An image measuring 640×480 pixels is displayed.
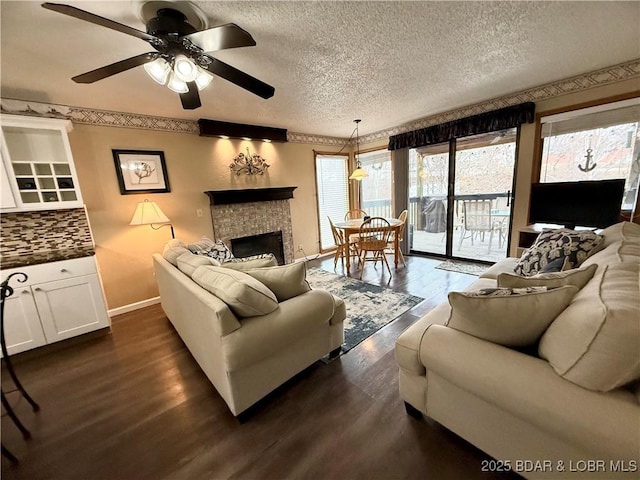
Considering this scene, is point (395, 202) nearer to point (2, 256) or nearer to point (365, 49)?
point (365, 49)

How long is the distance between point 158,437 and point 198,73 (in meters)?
2.22

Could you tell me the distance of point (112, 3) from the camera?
139 centimetres

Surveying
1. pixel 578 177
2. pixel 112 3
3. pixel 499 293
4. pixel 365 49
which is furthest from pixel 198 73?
pixel 578 177

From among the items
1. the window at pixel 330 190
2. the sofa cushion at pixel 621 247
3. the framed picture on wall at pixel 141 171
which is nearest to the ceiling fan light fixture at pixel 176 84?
the framed picture on wall at pixel 141 171

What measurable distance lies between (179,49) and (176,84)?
224mm

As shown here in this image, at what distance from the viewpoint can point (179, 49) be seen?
5.01 feet

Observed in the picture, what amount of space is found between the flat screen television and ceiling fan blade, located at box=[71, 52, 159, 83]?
4035 millimetres

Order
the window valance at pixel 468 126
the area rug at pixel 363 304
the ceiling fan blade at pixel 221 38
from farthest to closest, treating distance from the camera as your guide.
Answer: the window valance at pixel 468 126 → the area rug at pixel 363 304 → the ceiling fan blade at pixel 221 38

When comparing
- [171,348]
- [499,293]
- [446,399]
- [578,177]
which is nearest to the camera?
[499,293]

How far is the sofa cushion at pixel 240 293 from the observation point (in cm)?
135

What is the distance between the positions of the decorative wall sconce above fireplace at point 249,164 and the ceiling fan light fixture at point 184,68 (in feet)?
7.79

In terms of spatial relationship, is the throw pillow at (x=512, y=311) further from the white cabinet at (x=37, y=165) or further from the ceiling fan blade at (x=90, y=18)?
the white cabinet at (x=37, y=165)

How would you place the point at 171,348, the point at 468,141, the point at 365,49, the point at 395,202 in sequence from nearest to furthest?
the point at 365,49 → the point at 171,348 → the point at 468,141 → the point at 395,202

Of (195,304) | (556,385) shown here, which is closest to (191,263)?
(195,304)
